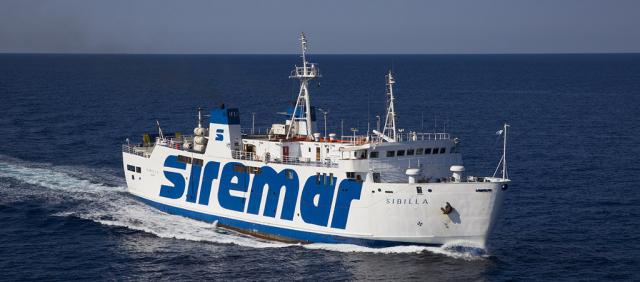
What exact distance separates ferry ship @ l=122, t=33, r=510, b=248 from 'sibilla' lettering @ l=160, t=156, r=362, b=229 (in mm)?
58

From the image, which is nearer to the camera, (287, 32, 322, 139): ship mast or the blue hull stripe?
the blue hull stripe

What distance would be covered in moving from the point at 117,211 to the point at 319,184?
50.8 feet

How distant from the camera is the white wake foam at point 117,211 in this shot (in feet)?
144

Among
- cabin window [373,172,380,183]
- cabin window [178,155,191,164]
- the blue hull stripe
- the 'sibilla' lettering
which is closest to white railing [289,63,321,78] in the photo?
the 'sibilla' lettering

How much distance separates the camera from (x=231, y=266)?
41.2m

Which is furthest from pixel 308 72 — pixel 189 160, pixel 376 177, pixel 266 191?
pixel 376 177

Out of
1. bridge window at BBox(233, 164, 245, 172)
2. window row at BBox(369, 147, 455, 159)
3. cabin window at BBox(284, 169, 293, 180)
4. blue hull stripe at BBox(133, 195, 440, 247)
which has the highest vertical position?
window row at BBox(369, 147, 455, 159)

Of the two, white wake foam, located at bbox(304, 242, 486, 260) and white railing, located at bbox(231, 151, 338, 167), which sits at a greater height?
white railing, located at bbox(231, 151, 338, 167)

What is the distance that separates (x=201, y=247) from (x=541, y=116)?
68078 millimetres

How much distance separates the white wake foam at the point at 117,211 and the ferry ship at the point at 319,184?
1.74 feet

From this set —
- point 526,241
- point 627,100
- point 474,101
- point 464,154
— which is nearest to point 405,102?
point 474,101

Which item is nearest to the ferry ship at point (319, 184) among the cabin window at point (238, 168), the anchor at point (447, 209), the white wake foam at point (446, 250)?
the cabin window at point (238, 168)

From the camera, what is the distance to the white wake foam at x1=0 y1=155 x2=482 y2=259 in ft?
144

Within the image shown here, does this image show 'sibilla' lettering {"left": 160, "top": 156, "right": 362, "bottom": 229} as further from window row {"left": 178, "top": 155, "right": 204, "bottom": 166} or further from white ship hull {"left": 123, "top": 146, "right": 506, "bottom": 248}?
window row {"left": 178, "top": 155, "right": 204, "bottom": 166}
